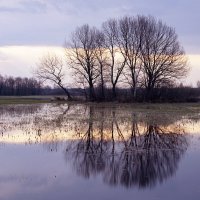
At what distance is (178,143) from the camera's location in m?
18.7

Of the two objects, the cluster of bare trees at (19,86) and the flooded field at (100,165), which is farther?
the cluster of bare trees at (19,86)

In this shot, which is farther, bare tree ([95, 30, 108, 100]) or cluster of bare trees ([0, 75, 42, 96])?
cluster of bare trees ([0, 75, 42, 96])

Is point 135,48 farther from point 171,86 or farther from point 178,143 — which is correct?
point 178,143

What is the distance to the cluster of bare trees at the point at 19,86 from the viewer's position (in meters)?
149

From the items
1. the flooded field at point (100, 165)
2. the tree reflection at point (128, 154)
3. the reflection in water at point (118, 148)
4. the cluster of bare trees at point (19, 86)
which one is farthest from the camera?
the cluster of bare trees at point (19, 86)

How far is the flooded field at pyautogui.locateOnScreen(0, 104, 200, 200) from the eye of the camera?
10.7 metres

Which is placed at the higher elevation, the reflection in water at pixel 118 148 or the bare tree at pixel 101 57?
the bare tree at pixel 101 57

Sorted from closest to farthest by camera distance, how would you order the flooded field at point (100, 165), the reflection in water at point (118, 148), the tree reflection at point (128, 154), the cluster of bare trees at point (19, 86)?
1. the flooded field at point (100, 165)
2. the tree reflection at point (128, 154)
3. the reflection in water at point (118, 148)
4. the cluster of bare trees at point (19, 86)

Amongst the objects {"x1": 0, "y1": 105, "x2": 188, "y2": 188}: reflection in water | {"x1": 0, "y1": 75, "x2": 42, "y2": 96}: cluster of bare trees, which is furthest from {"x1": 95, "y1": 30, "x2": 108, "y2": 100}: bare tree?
{"x1": 0, "y1": 75, "x2": 42, "y2": 96}: cluster of bare trees

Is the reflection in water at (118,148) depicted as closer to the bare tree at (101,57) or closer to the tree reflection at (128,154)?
the tree reflection at (128,154)

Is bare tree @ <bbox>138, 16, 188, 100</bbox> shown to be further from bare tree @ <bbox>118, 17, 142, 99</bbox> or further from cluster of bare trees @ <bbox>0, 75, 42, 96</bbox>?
cluster of bare trees @ <bbox>0, 75, 42, 96</bbox>

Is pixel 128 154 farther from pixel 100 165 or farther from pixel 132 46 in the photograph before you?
pixel 132 46

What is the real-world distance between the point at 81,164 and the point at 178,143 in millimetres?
5991

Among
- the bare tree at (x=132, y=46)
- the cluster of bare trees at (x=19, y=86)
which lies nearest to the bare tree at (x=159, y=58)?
the bare tree at (x=132, y=46)
